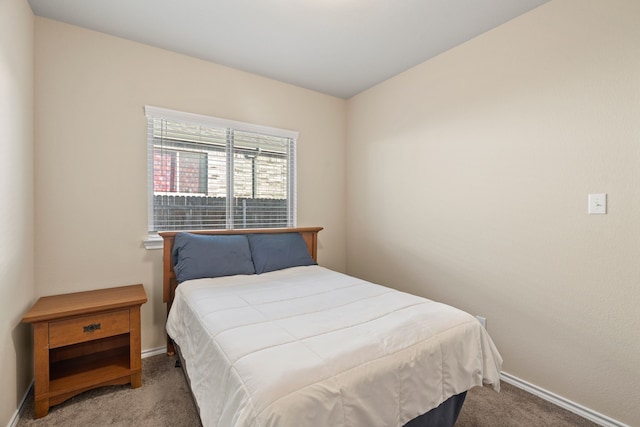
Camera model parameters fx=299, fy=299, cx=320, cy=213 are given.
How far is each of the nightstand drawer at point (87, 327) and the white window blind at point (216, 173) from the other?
0.78 meters

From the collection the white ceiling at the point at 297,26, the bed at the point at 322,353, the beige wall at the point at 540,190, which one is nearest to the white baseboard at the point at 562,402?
the beige wall at the point at 540,190

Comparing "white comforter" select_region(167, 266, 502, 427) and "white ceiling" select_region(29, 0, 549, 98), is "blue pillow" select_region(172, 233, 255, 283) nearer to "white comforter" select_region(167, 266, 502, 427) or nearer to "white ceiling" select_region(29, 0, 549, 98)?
"white comforter" select_region(167, 266, 502, 427)

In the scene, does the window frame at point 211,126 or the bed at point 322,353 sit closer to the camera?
the bed at point 322,353

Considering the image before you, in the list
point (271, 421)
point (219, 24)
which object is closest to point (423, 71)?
point (219, 24)

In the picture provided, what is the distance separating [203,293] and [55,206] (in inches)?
51.1

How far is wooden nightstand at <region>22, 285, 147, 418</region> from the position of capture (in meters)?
1.74

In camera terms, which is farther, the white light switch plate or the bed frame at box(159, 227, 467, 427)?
the white light switch plate

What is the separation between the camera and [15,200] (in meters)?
1.74

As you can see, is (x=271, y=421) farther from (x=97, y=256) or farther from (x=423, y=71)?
(x=423, y=71)

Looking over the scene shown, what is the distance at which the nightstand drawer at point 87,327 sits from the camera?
5.86 feet

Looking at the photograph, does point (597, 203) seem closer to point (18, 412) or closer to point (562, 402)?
point (562, 402)

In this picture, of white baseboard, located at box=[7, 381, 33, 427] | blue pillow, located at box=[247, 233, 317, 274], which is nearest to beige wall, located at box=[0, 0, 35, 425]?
white baseboard, located at box=[7, 381, 33, 427]

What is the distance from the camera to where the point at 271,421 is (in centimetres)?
89

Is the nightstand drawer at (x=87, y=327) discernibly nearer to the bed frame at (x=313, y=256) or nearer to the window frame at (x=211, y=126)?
the bed frame at (x=313, y=256)
